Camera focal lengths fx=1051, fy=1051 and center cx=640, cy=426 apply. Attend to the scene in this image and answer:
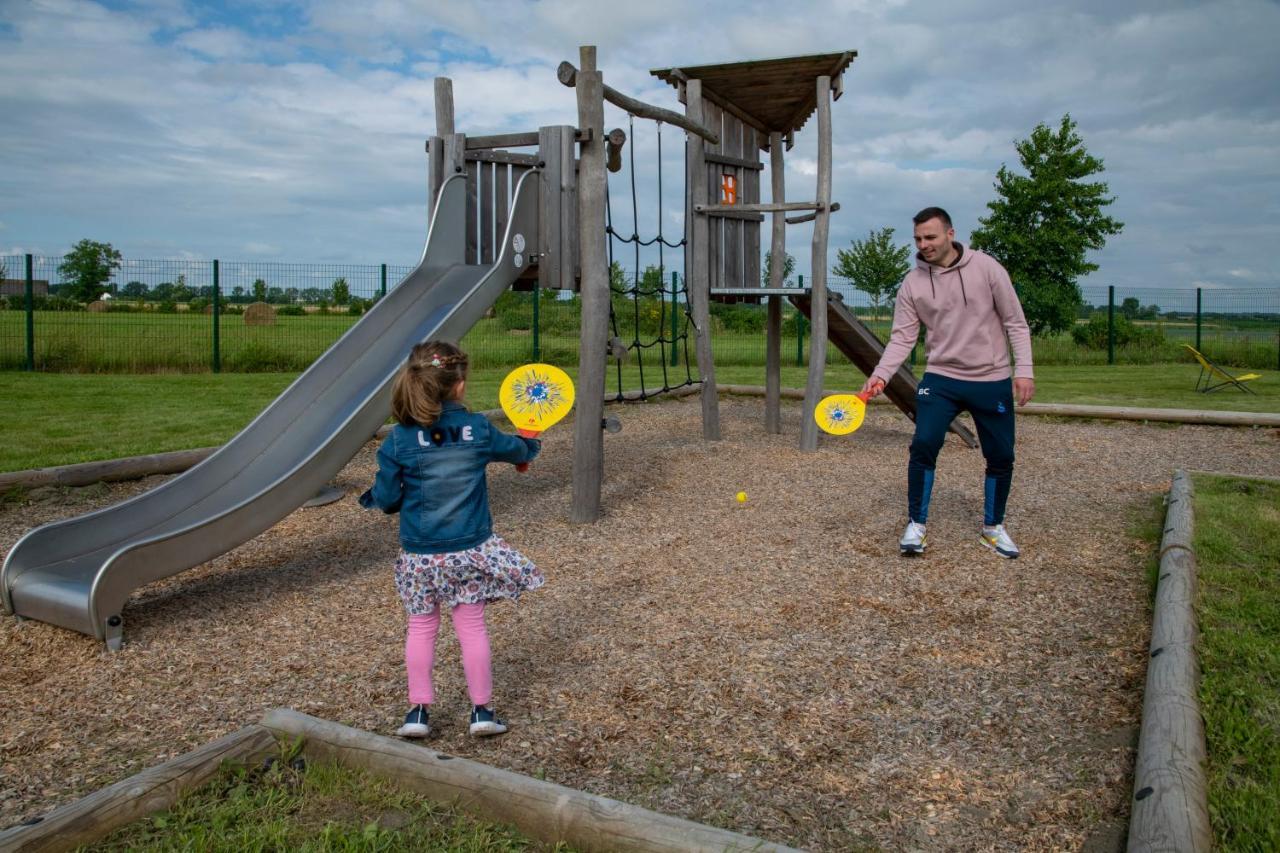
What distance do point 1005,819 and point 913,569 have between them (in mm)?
2537

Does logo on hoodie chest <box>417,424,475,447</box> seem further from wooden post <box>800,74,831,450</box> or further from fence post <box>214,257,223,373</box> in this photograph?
fence post <box>214,257,223,373</box>

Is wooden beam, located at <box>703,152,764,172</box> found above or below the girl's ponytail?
above

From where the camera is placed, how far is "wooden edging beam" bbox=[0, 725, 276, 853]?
7.84 ft

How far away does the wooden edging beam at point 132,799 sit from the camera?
7.84 feet

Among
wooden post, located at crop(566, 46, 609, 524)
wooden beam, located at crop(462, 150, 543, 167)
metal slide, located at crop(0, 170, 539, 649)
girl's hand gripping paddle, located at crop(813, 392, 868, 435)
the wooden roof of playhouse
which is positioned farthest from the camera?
the wooden roof of playhouse

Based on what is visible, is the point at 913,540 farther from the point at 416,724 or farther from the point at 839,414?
the point at 416,724

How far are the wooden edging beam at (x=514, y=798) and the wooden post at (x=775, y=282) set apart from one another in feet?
24.3

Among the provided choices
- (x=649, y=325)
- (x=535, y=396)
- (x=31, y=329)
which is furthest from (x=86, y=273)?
(x=535, y=396)

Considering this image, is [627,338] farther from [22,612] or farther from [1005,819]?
[1005,819]

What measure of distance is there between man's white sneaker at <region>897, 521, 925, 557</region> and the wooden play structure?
6.16 ft

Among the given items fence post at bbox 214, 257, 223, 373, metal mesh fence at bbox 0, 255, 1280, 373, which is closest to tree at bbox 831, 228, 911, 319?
metal mesh fence at bbox 0, 255, 1280, 373

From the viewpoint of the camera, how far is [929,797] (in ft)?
9.50

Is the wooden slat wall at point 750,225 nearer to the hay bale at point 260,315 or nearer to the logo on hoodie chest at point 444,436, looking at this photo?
the logo on hoodie chest at point 444,436

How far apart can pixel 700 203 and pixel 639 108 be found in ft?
6.31
